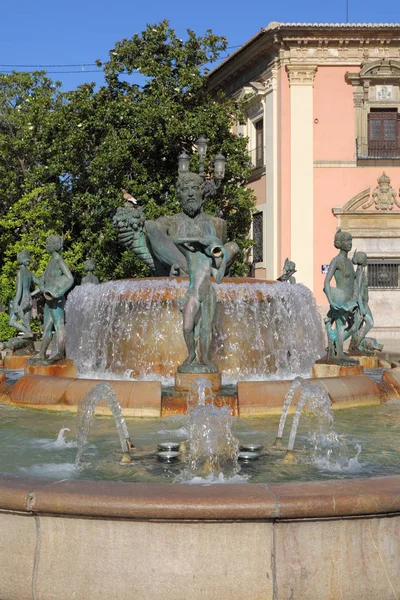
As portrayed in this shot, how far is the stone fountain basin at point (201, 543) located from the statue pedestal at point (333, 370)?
21.3 ft

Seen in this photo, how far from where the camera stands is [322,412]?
23.3 ft

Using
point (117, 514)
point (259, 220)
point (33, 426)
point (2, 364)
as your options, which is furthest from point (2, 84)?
point (117, 514)

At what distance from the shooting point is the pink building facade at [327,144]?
92.9 feet

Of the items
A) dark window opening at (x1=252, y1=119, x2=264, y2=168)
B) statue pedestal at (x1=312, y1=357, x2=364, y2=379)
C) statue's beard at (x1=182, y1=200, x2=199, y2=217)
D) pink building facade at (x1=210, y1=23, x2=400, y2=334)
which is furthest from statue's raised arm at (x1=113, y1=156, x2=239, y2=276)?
dark window opening at (x1=252, y1=119, x2=264, y2=168)

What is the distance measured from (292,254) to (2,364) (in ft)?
54.0

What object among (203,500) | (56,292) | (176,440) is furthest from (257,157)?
(203,500)

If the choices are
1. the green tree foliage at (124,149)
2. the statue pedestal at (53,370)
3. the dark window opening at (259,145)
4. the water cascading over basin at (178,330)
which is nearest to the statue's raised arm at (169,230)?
the water cascading over basin at (178,330)

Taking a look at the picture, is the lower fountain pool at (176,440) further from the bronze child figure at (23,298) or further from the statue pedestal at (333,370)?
the bronze child figure at (23,298)

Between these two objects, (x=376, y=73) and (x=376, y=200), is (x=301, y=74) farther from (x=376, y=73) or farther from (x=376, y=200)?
(x=376, y=200)

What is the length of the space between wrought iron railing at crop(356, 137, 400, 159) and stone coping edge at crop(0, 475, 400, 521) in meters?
25.7

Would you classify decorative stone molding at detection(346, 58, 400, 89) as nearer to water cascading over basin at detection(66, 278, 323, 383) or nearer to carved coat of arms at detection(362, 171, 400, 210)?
carved coat of arms at detection(362, 171, 400, 210)

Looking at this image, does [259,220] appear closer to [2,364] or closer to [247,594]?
[2,364]

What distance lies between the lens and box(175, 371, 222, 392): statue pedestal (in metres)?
8.49

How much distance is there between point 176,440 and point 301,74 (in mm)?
23565
